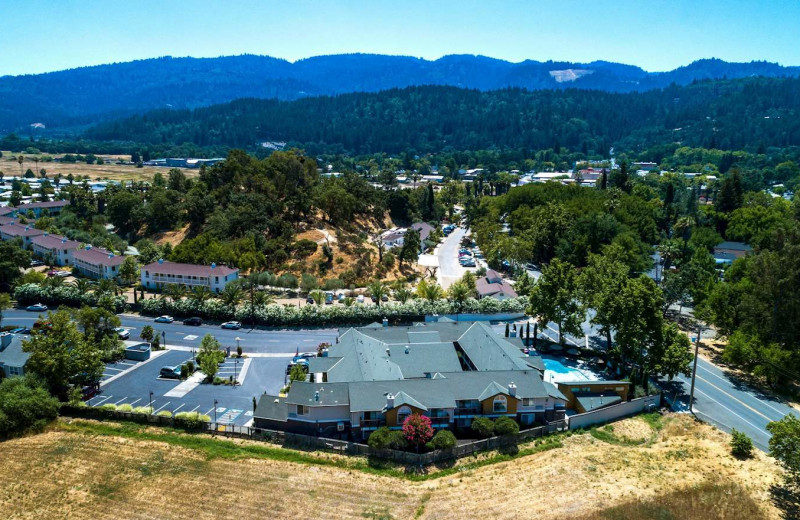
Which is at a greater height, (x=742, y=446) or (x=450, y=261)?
(x=742, y=446)

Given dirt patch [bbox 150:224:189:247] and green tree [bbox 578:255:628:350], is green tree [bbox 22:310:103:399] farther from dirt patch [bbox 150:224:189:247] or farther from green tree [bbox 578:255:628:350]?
dirt patch [bbox 150:224:189:247]

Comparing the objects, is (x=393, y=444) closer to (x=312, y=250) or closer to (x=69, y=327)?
(x=69, y=327)

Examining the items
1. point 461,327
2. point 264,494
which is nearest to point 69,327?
point 264,494

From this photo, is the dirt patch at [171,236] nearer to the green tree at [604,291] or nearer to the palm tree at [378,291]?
the palm tree at [378,291]

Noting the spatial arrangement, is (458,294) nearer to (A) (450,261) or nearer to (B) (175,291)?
(A) (450,261)

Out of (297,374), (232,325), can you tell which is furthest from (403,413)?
(232,325)

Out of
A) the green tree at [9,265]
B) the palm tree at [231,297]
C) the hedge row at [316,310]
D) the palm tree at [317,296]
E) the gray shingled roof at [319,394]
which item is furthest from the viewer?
the green tree at [9,265]

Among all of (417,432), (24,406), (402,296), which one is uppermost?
(402,296)

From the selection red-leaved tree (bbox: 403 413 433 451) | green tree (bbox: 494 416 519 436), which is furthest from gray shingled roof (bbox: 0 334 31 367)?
green tree (bbox: 494 416 519 436)

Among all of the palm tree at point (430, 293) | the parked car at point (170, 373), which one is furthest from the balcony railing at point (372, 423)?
the palm tree at point (430, 293)
